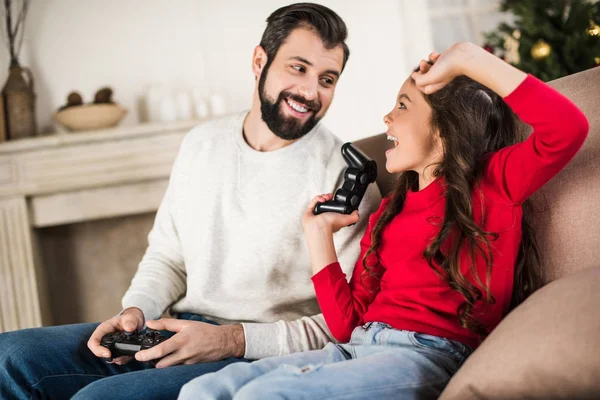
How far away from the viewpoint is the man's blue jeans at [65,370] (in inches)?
46.1

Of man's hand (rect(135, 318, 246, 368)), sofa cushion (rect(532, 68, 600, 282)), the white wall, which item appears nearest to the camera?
sofa cushion (rect(532, 68, 600, 282))

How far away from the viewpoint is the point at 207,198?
161 cm

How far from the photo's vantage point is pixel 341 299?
53.1 inches

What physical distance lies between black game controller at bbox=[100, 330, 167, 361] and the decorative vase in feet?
6.59

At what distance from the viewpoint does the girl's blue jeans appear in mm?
958

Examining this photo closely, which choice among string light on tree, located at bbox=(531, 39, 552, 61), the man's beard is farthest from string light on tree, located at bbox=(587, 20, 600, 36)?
the man's beard

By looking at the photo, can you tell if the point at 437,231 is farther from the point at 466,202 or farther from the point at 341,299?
the point at 341,299

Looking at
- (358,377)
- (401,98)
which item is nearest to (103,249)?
(401,98)

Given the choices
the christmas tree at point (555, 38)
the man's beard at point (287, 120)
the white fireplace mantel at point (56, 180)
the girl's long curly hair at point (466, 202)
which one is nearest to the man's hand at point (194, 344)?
the girl's long curly hair at point (466, 202)

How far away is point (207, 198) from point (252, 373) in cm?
63

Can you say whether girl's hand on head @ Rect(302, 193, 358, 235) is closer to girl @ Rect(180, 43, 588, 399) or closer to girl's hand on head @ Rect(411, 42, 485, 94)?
girl @ Rect(180, 43, 588, 399)

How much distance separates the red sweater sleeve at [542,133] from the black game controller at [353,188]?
0.34 meters

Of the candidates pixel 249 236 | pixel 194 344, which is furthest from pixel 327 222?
pixel 194 344

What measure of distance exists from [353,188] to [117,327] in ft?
1.88
